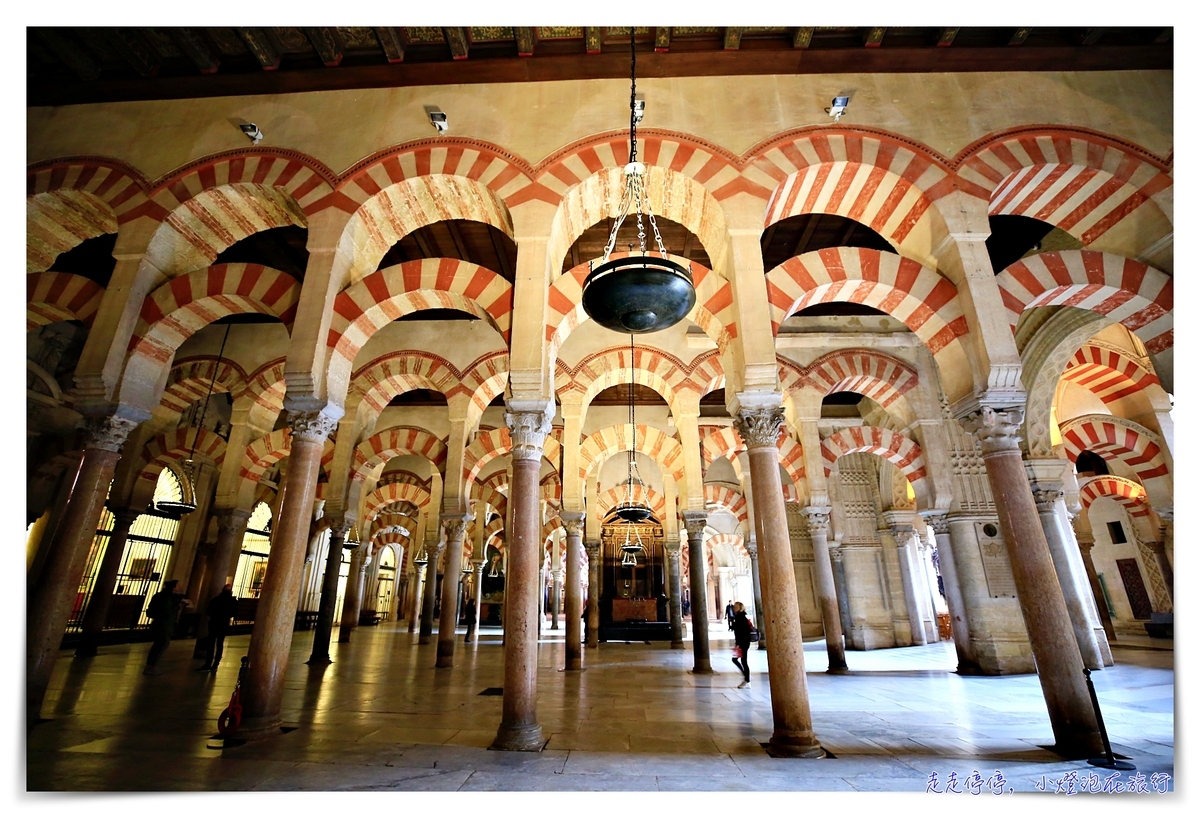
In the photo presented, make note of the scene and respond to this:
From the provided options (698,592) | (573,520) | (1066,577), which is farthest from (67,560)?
(1066,577)

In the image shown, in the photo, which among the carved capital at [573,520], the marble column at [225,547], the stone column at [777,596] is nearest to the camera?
the stone column at [777,596]

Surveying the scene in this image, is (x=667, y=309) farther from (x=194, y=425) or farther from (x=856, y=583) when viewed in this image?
(x=194, y=425)

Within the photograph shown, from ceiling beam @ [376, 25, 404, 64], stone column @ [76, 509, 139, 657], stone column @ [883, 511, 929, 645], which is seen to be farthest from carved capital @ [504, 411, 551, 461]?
stone column @ [883, 511, 929, 645]

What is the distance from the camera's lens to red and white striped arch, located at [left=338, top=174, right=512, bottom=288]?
512cm

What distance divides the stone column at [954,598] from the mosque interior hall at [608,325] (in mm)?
63

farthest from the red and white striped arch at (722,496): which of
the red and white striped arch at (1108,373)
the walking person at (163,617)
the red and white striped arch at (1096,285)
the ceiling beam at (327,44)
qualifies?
the ceiling beam at (327,44)

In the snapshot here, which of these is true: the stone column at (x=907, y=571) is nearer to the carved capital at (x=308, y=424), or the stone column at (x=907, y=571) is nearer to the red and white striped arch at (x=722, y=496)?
the red and white striped arch at (x=722, y=496)

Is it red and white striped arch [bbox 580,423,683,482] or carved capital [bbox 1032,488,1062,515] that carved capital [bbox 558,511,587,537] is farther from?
carved capital [bbox 1032,488,1062,515]

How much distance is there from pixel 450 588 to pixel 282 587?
13.3 ft

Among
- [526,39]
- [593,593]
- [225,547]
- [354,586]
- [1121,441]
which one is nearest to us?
[526,39]

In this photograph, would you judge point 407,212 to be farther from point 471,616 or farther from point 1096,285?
point 471,616

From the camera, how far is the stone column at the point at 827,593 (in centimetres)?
752

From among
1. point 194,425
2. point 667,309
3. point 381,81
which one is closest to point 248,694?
point 667,309

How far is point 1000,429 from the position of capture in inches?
164
